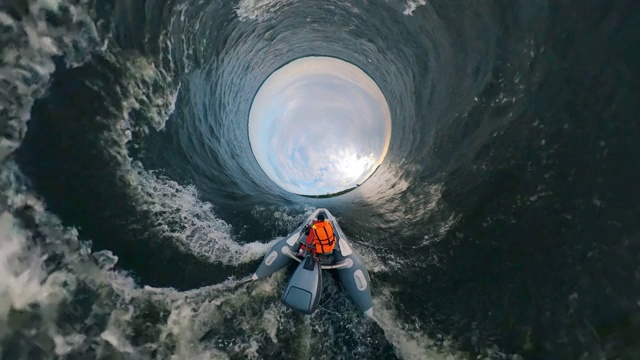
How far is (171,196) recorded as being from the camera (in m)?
9.62

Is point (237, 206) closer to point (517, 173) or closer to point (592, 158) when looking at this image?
point (517, 173)

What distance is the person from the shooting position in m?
9.92

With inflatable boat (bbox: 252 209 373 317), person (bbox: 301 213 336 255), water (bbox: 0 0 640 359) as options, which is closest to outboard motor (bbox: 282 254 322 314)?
inflatable boat (bbox: 252 209 373 317)

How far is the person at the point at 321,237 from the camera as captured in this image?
9.92m

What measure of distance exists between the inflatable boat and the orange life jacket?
0.92 ft

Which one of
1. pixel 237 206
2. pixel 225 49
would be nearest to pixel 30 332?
pixel 237 206

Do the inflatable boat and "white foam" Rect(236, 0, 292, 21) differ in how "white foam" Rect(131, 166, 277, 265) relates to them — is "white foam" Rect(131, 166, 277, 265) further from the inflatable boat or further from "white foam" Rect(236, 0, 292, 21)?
"white foam" Rect(236, 0, 292, 21)

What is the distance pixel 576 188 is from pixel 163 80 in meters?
8.60

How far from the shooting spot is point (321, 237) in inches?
392

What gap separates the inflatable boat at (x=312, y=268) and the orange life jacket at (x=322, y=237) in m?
0.28

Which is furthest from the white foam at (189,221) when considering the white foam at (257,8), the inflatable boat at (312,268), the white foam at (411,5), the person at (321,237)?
the white foam at (411,5)

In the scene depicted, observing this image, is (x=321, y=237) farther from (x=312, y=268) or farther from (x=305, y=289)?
(x=305, y=289)

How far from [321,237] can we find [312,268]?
78cm

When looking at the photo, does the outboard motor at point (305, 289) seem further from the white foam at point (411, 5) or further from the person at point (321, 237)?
the white foam at point (411, 5)
